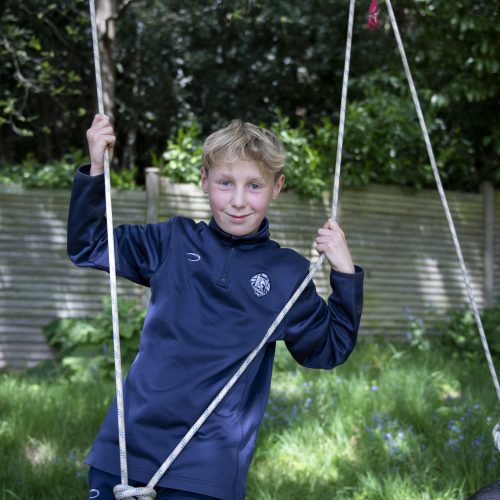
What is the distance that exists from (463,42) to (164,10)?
4878 millimetres

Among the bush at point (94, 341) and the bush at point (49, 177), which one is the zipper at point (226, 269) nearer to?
the bush at point (94, 341)

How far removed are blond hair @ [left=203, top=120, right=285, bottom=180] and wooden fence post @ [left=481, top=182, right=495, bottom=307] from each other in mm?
5099

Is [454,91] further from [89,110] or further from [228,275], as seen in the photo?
[89,110]

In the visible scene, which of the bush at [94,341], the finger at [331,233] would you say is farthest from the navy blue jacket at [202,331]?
the bush at [94,341]

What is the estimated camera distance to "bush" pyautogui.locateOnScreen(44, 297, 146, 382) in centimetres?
491

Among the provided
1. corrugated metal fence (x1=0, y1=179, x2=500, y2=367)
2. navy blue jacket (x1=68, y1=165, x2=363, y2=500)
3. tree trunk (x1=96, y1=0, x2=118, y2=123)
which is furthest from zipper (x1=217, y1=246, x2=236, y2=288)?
tree trunk (x1=96, y1=0, x2=118, y2=123)

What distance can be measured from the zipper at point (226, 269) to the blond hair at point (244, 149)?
266 millimetres

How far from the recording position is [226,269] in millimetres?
1961

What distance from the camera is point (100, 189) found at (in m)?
2.02

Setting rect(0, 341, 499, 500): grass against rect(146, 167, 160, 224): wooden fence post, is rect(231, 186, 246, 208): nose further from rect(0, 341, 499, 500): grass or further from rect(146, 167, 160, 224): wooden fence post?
rect(146, 167, 160, 224): wooden fence post

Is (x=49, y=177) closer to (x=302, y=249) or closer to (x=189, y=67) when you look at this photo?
(x=302, y=249)

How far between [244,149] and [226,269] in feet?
1.18

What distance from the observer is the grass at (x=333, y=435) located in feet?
10.2

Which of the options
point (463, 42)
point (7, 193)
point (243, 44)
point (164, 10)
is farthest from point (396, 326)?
point (164, 10)
